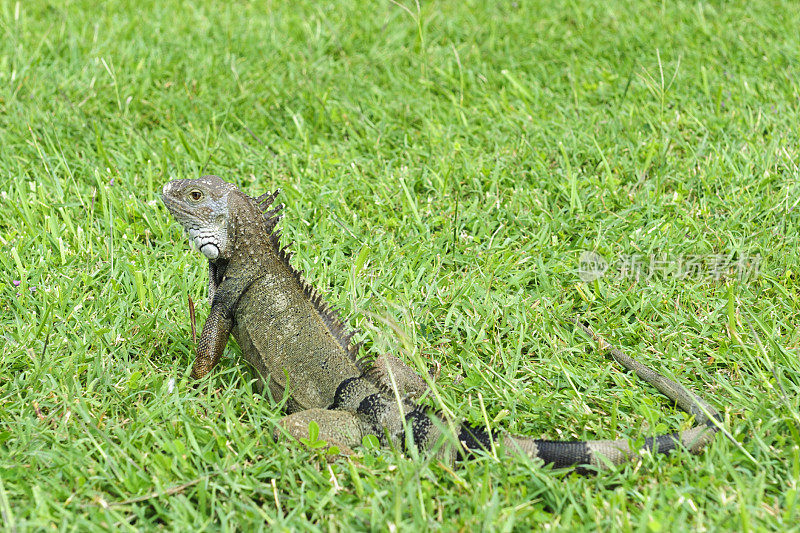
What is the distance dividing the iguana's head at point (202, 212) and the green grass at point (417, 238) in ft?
1.78

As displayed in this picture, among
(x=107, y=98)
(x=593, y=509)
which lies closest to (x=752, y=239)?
(x=593, y=509)

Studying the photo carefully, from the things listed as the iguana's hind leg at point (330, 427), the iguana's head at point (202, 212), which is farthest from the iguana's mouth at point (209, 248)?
the iguana's hind leg at point (330, 427)

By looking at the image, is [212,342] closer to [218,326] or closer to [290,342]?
[218,326]

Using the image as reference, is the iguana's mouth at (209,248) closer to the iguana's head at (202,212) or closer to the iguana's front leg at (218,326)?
the iguana's head at (202,212)

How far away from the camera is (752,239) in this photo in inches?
165

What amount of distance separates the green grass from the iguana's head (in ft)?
1.78

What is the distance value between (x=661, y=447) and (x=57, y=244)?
3.15m

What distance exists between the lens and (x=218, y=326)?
10.4 ft

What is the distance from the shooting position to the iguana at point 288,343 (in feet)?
9.52

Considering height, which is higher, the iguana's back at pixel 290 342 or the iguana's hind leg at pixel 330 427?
the iguana's back at pixel 290 342

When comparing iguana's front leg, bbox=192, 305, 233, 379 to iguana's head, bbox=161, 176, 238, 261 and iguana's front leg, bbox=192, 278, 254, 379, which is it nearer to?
iguana's front leg, bbox=192, 278, 254, 379

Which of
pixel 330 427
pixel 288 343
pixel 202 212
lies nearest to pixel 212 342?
pixel 288 343

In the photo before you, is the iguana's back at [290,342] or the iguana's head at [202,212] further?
the iguana's head at [202,212]

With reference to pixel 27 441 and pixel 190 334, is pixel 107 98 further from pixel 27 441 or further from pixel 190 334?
pixel 27 441
